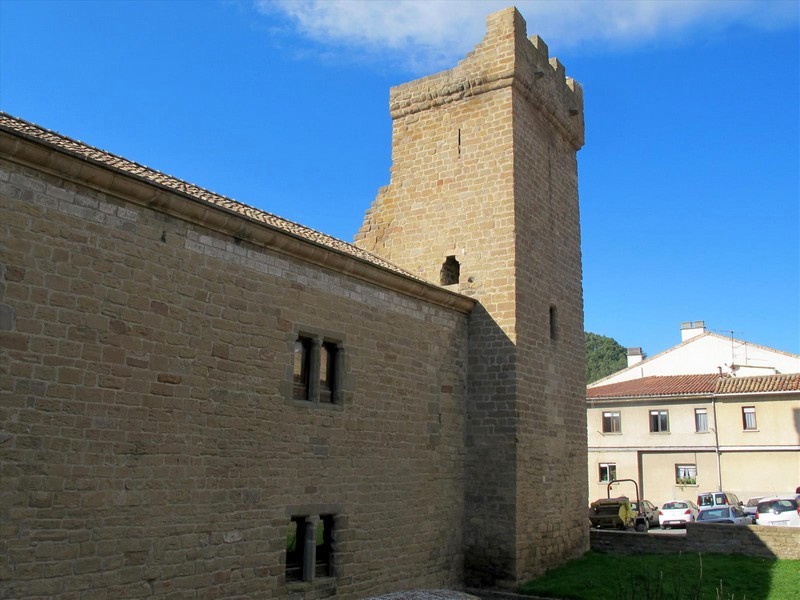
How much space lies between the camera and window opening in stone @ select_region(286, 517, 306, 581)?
9297 millimetres

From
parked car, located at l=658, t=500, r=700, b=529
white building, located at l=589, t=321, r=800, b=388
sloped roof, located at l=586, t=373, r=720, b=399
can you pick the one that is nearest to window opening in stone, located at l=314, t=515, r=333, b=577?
parked car, located at l=658, t=500, r=700, b=529

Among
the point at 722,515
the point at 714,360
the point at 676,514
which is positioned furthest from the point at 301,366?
the point at 714,360

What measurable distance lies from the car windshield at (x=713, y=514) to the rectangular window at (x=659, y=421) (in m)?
9.81

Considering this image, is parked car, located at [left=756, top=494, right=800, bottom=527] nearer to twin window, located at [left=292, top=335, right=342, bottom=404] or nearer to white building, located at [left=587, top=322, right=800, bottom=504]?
white building, located at [left=587, top=322, right=800, bottom=504]

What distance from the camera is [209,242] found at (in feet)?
28.0

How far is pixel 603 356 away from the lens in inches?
3046

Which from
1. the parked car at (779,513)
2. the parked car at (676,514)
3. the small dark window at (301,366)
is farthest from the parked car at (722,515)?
the small dark window at (301,366)

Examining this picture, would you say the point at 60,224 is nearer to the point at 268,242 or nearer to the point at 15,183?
the point at 15,183

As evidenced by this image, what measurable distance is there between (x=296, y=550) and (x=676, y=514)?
1710 cm

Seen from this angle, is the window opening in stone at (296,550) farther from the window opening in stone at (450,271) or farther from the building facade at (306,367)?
the window opening in stone at (450,271)

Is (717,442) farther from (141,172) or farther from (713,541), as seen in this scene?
(141,172)

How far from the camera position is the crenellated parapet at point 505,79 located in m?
14.3

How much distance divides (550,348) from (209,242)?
25.2 feet

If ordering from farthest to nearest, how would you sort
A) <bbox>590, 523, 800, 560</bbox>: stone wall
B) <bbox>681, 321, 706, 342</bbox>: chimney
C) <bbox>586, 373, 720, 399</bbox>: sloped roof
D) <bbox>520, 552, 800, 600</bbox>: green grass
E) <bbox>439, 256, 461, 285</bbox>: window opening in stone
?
1. <bbox>681, 321, 706, 342</bbox>: chimney
2. <bbox>586, 373, 720, 399</bbox>: sloped roof
3. <bbox>439, 256, 461, 285</bbox>: window opening in stone
4. <bbox>590, 523, 800, 560</bbox>: stone wall
5. <bbox>520, 552, 800, 600</bbox>: green grass
